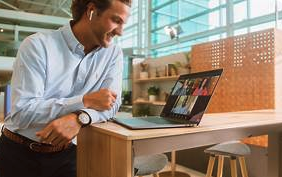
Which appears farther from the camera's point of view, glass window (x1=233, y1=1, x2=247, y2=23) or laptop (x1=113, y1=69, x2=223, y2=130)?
glass window (x1=233, y1=1, x2=247, y2=23)

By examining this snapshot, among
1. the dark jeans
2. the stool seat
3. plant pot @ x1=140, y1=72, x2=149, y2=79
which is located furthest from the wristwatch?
plant pot @ x1=140, y1=72, x2=149, y2=79

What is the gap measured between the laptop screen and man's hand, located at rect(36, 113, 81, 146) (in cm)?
42

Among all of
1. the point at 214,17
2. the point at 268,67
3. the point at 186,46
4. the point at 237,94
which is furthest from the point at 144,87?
the point at 268,67

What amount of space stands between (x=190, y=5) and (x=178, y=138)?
5639mm

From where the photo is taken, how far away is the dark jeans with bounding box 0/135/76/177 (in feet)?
3.43

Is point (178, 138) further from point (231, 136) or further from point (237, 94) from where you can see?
point (237, 94)

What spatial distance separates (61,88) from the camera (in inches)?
40.9

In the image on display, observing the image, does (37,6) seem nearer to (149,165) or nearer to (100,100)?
(149,165)

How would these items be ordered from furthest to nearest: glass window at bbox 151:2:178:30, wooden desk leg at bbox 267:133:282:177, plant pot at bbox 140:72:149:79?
glass window at bbox 151:2:178:30 < plant pot at bbox 140:72:149:79 < wooden desk leg at bbox 267:133:282:177

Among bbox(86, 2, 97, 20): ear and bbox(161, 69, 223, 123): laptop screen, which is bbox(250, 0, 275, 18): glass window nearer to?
bbox(161, 69, 223, 123): laptop screen

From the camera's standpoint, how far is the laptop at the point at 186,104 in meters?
0.99

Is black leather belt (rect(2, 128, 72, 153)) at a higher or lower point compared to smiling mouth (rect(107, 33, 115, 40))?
lower

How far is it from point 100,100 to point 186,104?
1.19 ft

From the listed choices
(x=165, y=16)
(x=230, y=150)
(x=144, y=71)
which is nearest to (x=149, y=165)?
(x=230, y=150)
